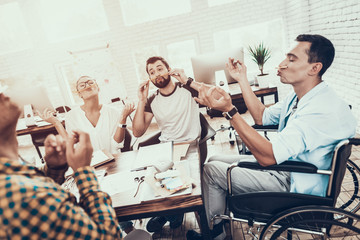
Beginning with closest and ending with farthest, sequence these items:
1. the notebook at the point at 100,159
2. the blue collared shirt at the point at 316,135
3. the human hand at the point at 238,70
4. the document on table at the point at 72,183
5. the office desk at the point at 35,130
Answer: the blue collared shirt at the point at 316,135, the document on table at the point at 72,183, the notebook at the point at 100,159, the human hand at the point at 238,70, the office desk at the point at 35,130

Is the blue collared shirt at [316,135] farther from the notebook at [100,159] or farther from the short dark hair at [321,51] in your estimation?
the notebook at [100,159]

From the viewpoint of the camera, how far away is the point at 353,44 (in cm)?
271

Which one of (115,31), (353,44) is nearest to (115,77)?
(115,31)

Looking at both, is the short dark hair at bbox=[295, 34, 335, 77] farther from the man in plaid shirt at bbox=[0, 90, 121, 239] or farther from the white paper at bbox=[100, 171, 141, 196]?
the man in plaid shirt at bbox=[0, 90, 121, 239]

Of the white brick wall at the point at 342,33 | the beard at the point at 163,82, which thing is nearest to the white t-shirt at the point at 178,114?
the beard at the point at 163,82

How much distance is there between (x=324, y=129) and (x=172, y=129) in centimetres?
141

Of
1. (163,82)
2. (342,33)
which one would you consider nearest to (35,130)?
(163,82)

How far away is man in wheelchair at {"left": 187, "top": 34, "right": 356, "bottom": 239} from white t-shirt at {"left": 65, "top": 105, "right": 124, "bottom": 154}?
1.08m

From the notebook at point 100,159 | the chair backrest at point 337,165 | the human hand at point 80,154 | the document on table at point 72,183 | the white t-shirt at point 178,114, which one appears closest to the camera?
the human hand at point 80,154

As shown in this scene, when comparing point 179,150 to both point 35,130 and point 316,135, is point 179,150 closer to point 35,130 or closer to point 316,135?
point 316,135

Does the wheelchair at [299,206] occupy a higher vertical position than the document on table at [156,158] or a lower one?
lower

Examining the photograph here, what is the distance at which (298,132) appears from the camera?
1228mm

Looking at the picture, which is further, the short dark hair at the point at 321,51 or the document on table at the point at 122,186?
the short dark hair at the point at 321,51

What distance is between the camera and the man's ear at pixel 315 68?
4.71ft
